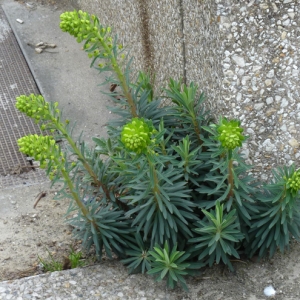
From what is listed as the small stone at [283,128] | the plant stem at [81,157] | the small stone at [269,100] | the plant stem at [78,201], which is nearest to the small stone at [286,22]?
the small stone at [269,100]

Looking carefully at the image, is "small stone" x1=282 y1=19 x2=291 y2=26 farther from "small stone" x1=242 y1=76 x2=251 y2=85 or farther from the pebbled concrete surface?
the pebbled concrete surface

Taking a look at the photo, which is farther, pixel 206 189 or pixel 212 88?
pixel 212 88

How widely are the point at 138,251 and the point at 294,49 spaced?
4.66 feet

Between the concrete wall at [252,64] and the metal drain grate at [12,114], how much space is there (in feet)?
5.73

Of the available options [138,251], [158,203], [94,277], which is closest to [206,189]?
[158,203]

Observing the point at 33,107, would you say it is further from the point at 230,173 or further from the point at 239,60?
the point at 239,60

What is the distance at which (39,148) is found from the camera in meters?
2.61

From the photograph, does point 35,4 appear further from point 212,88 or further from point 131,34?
point 212,88

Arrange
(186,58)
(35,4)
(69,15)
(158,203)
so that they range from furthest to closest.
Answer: (35,4) → (186,58) → (158,203) → (69,15)

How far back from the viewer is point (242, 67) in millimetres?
3012

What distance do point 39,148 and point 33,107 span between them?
0.21m

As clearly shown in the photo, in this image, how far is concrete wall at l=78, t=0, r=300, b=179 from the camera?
9.57 feet

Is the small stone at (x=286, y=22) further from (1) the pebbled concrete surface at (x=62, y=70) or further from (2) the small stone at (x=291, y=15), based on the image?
(1) the pebbled concrete surface at (x=62, y=70)

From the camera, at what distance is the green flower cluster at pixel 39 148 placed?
2570 millimetres
